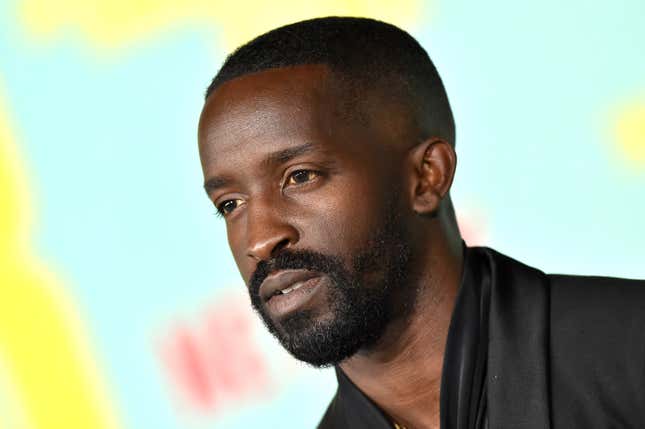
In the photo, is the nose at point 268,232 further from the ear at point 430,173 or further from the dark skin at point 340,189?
the ear at point 430,173

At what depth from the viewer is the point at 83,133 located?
304 cm

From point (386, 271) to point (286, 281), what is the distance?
17 cm

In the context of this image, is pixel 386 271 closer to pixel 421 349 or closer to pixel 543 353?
pixel 421 349

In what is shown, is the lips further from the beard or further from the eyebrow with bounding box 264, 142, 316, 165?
the eyebrow with bounding box 264, 142, 316, 165

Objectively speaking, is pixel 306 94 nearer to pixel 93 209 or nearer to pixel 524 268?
pixel 524 268

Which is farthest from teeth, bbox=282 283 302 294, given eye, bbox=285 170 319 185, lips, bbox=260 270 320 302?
eye, bbox=285 170 319 185

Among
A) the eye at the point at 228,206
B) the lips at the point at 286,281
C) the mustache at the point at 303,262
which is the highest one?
the eye at the point at 228,206

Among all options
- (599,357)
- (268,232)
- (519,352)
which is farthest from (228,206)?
(599,357)

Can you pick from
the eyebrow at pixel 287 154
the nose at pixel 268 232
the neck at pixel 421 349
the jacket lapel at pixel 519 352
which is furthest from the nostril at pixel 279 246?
the jacket lapel at pixel 519 352

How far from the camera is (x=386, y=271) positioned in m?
1.77

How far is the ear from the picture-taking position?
184cm

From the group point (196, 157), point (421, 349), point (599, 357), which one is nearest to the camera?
point (599, 357)

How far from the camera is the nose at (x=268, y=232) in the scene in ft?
5.58

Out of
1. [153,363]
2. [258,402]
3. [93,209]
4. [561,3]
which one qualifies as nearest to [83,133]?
[93,209]
